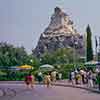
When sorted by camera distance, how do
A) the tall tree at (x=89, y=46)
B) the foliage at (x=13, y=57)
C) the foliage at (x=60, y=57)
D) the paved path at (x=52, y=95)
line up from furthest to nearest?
1. the foliage at (x=60, y=57)
2. the tall tree at (x=89, y=46)
3. the foliage at (x=13, y=57)
4. the paved path at (x=52, y=95)

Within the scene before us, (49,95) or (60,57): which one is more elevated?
(60,57)

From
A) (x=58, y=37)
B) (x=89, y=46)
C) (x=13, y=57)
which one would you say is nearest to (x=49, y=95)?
(x=13, y=57)

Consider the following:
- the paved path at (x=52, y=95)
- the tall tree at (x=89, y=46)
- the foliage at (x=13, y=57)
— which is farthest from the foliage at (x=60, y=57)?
the paved path at (x=52, y=95)

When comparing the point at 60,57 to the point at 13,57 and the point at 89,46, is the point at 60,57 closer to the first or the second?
the point at 89,46

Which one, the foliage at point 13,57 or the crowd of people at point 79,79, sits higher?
the foliage at point 13,57

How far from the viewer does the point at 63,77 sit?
6125cm

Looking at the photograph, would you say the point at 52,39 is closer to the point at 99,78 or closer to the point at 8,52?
the point at 8,52

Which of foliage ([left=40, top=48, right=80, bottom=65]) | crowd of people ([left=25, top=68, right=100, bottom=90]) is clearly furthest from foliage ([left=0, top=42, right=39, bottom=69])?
crowd of people ([left=25, top=68, right=100, bottom=90])

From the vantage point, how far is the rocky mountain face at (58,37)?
451ft

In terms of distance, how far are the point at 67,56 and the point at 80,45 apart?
2452cm

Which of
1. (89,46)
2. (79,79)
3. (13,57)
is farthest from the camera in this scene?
(89,46)

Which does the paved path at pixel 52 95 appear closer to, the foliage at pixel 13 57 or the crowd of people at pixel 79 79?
the crowd of people at pixel 79 79

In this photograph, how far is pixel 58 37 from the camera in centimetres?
14038

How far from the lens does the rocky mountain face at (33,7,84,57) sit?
138 metres
